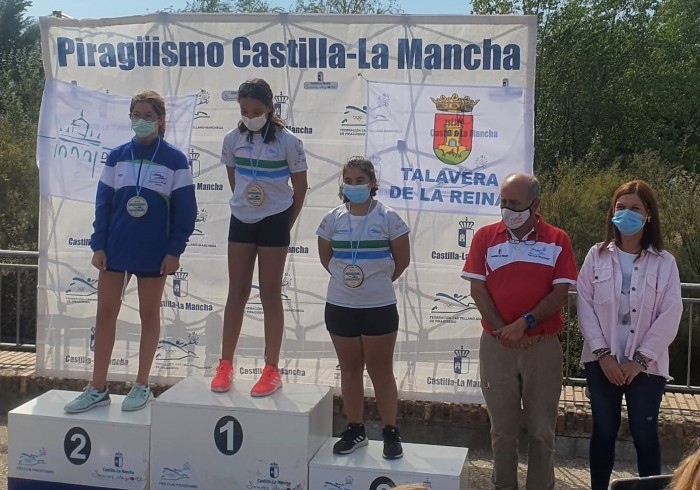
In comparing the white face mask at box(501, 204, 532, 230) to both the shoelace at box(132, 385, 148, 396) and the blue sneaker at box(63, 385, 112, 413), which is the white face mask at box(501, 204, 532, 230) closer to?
the shoelace at box(132, 385, 148, 396)

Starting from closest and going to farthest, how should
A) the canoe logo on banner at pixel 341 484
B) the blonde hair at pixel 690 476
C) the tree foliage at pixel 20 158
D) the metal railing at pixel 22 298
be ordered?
the blonde hair at pixel 690 476 → the canoe logo on banner at pixel 341 484 → the metal railing at pixel 22 298 → the tree foliage at pixel 20 158

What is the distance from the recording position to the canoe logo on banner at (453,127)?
495 centimetres

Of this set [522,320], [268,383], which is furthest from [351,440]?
[522,320]

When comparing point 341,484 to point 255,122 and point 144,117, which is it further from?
point 144,117

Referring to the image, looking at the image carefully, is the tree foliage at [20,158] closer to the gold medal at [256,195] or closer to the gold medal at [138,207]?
the gold medal at [138,207]

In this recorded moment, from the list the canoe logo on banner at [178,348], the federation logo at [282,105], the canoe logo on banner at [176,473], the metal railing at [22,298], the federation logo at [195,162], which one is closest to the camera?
the canoe logo on banner at [176,473]

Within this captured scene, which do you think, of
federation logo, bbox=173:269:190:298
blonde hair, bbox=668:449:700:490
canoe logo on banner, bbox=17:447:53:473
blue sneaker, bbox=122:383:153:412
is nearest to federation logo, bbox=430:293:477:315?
federation logo, bbox=173:269:190:298

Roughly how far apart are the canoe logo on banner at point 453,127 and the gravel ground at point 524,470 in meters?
1.88

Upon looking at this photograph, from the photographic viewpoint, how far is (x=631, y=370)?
3408 millimetres

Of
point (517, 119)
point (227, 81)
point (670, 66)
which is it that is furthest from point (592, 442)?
point (670, 66)

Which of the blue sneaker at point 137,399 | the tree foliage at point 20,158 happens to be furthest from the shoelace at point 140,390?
the tree foliage at point 20,158

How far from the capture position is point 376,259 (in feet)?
11.8

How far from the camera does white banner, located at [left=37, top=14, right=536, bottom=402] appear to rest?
4.95 meters

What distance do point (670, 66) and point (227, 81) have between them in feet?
58.2
